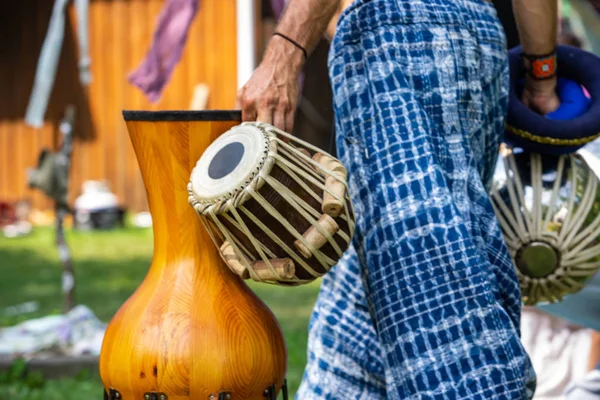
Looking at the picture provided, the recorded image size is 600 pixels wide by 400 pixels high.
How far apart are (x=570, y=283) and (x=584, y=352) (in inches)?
57.4

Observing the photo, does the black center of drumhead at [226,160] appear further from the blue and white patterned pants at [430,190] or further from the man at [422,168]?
the blue and white patterned pants at [430,190]

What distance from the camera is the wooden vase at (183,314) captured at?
1.65 m

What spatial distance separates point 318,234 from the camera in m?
1.53

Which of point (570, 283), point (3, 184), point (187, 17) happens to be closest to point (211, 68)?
point (3, 184)

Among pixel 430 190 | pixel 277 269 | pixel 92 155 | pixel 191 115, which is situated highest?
pixel 191 115

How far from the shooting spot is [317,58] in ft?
8.59

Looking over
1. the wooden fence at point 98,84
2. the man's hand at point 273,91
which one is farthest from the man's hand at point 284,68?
the wooden fence at point 98,84

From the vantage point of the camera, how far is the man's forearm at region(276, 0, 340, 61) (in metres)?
1.69

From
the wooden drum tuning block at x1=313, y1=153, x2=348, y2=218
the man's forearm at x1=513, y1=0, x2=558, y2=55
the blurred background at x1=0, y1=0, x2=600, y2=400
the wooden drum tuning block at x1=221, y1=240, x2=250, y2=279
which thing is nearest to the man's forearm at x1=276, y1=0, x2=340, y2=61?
the wooden drum tuning block at x1=313, y1=153, x2=348, y2=218

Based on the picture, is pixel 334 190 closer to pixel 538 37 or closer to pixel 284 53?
pixel 284 53

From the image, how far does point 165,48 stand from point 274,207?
3.49 meters

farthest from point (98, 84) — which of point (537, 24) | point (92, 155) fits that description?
point (537, 24)

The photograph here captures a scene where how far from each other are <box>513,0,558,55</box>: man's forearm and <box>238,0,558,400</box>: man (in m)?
0.20

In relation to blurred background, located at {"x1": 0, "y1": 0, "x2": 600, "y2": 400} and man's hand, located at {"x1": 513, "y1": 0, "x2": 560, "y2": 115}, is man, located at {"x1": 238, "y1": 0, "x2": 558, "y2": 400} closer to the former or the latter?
man's hand, located at {"x1": 513, "y1": 0, "x2": 560, "y2": 115}
